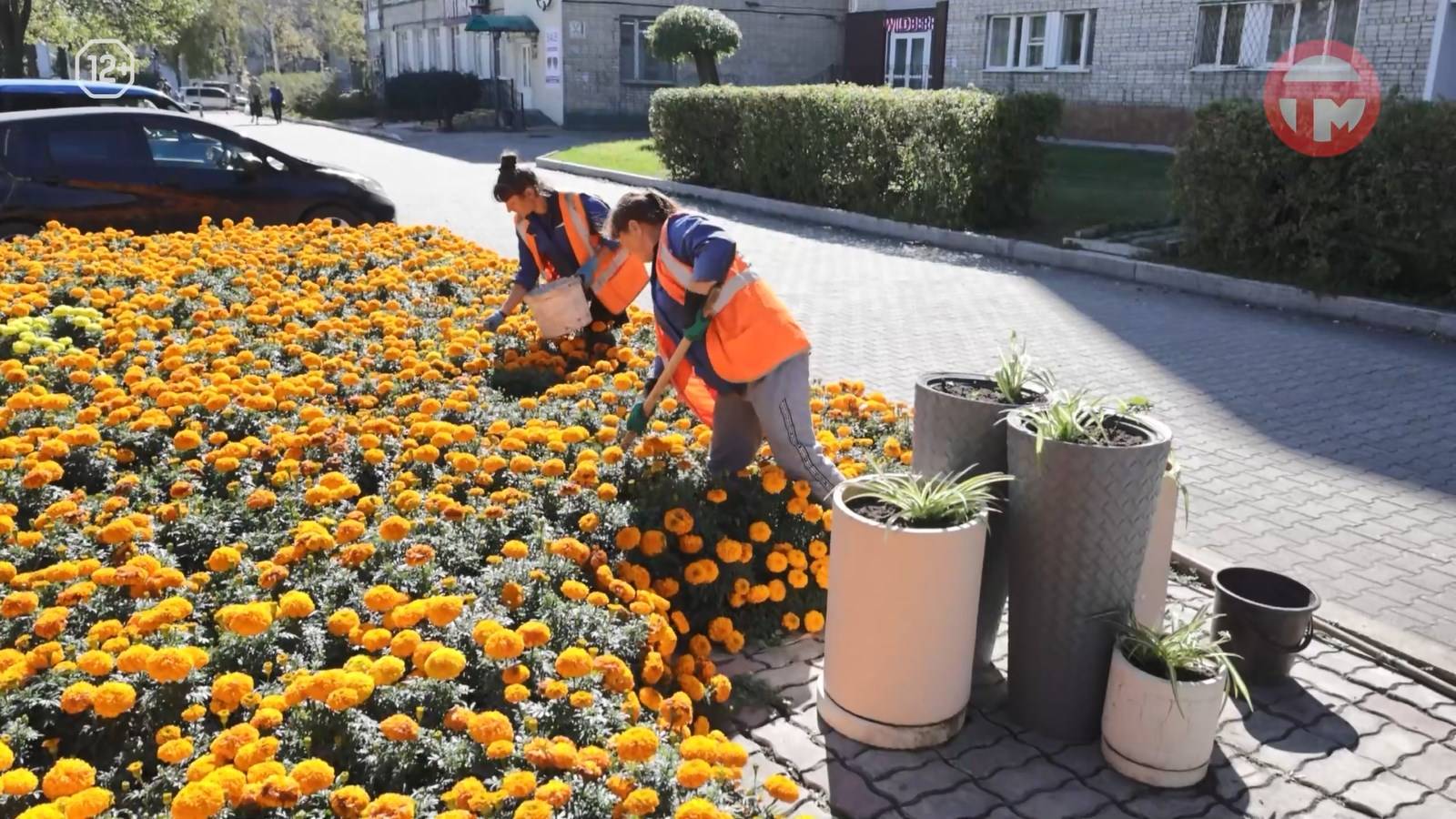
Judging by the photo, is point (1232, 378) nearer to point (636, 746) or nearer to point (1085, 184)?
point (636, 746)

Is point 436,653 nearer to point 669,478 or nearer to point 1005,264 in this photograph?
point 669,478

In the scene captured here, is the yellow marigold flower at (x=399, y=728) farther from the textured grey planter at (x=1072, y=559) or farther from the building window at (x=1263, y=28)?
the building window at (x=1263, y=28)

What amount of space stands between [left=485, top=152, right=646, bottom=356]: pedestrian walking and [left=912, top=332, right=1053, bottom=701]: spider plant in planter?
2.90 m

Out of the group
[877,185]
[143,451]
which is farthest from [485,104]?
[143,451]

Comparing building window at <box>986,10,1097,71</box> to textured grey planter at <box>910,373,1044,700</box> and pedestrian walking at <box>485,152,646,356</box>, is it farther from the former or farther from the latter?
textured grey planter at <box>910,373,1044,700</box>

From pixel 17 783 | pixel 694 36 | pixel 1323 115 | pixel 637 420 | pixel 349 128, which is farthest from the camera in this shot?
pixel 349 128

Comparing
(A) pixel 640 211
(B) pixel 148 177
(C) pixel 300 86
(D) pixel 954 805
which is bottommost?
(D) pixel 954 805

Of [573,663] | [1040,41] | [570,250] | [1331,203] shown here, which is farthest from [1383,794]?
[1040,41]

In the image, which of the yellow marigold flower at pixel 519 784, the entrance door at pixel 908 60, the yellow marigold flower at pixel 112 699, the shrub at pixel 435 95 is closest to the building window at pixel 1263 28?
the entrance door at pixel 908 60

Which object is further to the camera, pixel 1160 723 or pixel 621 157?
pixel 621 157

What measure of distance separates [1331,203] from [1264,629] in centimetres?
765

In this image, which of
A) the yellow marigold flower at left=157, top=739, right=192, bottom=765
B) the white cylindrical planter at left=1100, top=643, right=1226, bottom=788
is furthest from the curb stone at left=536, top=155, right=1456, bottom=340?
the yellow marigold flower at left=157, top=739, right=192, bottom=765

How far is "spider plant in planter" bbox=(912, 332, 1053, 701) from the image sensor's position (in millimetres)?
3738

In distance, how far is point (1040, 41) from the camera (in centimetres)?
2498
